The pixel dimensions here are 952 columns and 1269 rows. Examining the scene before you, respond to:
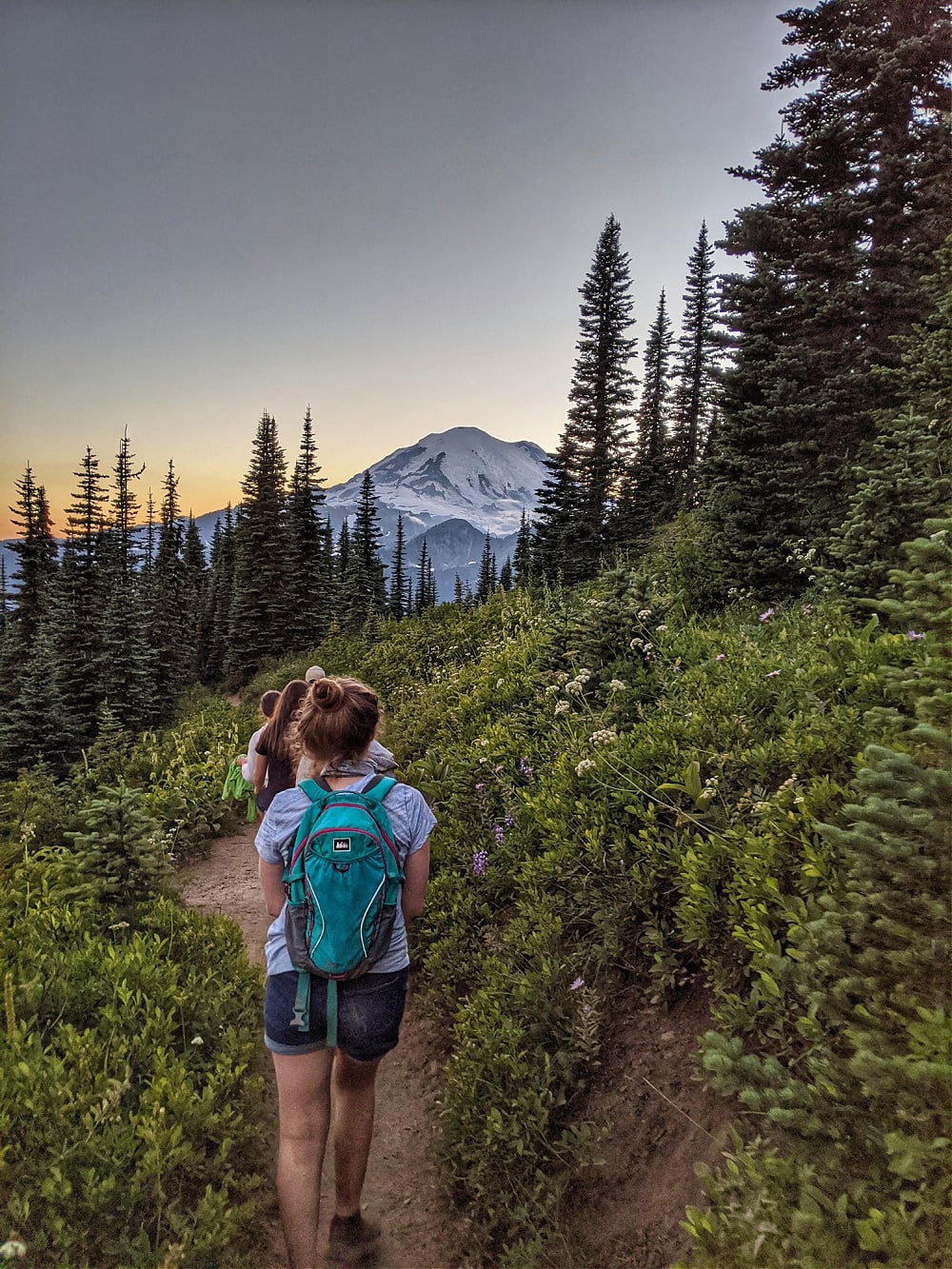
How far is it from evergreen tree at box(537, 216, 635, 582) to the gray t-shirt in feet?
76.9

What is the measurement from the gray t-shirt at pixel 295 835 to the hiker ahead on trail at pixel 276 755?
2.69 meters

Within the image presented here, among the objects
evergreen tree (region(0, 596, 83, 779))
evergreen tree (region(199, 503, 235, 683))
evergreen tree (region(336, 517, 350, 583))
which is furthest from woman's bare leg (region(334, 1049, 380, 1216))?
evergreen tree (region(336, 517, 350, 583))

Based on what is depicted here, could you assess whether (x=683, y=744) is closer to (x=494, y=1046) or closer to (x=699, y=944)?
(x=699, y=944)

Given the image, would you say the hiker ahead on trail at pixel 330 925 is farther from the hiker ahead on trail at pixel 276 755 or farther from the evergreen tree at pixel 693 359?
the evergreen tree at pixel 693 359

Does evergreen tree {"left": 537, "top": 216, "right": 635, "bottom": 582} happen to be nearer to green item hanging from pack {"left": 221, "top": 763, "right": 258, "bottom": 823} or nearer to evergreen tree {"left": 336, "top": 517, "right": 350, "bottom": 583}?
green item hanging from pack {"left": 221, "top": 763, "right": 258, "bottom": 823}

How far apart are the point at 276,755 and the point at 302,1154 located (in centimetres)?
323

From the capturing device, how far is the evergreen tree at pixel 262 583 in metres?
39.2

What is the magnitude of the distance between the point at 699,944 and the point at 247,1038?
2.90 meters

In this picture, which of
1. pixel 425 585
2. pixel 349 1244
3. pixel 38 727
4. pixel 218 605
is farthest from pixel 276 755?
pixel 425 585

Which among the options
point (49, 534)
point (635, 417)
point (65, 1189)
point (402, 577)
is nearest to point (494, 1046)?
point (65, 1189)

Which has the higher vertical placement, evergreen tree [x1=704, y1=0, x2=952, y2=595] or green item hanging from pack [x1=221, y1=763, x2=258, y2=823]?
evergreen tree [x1=704, y1=0, x2=952, y2=595]

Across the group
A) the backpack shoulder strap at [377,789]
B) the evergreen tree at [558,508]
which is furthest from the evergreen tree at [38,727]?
the backpack shoulder strap at [377,789]

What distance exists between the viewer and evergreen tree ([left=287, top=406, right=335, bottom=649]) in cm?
3959

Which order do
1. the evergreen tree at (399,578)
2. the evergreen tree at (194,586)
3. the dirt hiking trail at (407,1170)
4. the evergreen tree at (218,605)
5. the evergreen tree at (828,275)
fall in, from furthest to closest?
the evergreen tree at (399,578) → the evergreen tree at (194,586) → the evergreen tree at (218,605) → the evergreen tree at (828,275) → the dirt hiking trail at (407,1170)
